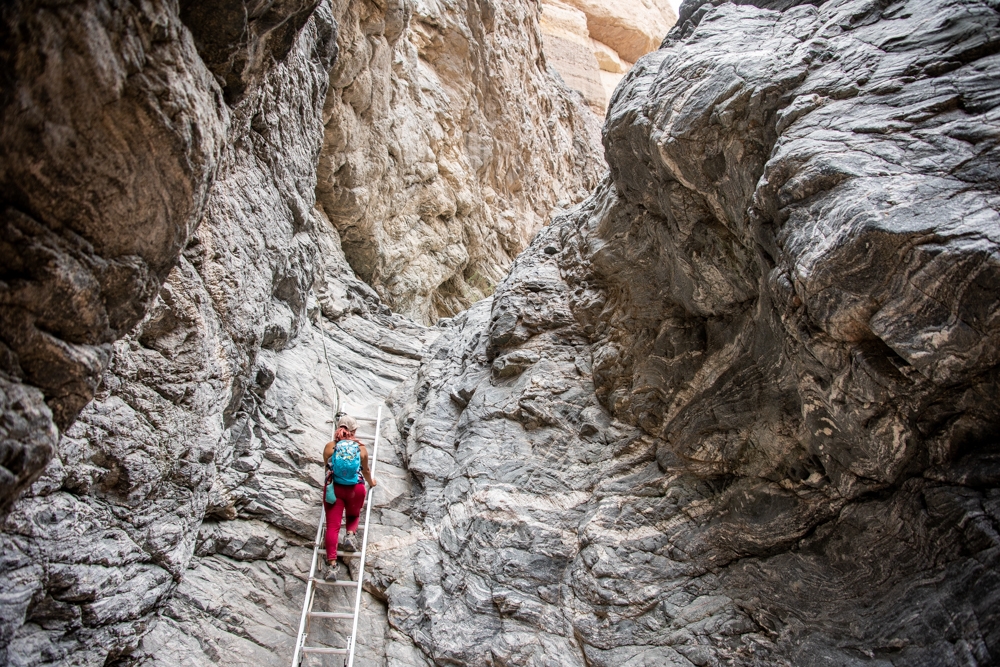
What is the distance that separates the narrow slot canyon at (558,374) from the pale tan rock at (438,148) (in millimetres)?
3404

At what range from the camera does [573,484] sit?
21.2 feet

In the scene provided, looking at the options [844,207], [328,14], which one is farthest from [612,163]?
[328,14]

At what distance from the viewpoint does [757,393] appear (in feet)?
17.6

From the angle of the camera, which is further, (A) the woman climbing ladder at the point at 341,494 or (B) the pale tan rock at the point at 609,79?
(B) the pale tan rock at the point at 609,79

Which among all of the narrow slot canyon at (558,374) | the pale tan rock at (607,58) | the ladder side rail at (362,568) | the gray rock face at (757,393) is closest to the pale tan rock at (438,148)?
the narrow slot canyon at (558,374)

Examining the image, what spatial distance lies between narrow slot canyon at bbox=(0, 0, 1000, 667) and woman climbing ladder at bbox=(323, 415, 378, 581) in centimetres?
33

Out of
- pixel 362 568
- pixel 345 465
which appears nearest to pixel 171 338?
pixel 345 465

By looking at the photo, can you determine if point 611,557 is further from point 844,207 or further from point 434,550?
point 844,207

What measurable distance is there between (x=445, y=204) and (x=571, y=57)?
16.5 meters

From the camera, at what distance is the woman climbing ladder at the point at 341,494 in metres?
6.04

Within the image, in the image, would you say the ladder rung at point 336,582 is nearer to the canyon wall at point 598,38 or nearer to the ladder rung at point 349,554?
the ladder rung at point 349,554

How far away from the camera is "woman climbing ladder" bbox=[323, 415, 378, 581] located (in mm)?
6039

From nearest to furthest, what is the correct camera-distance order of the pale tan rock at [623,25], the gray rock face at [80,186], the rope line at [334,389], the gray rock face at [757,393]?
the gray rock face at [80,186]
the gray rock face at [757,393]
the rope line at [334,389]
the pale tan rock at [623,25]

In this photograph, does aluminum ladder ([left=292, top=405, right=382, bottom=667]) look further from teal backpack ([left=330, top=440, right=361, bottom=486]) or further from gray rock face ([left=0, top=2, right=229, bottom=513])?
gray rock face ([left=0, top=2, right=229, bottom=513])
